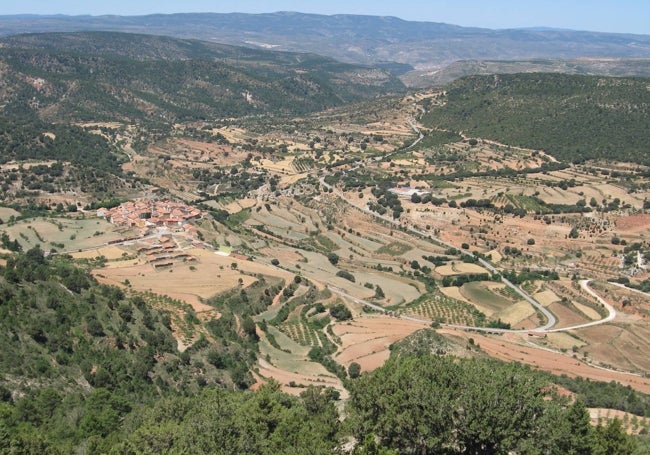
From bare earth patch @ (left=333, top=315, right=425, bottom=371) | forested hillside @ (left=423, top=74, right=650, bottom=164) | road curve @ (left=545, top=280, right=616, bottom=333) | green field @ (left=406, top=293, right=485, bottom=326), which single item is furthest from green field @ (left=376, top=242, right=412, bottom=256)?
forested hillside @ (left=423, top=74, right=650, bottom=164)

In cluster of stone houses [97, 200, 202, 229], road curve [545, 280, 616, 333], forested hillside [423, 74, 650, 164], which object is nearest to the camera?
road curve [545, 280, 616, 333]

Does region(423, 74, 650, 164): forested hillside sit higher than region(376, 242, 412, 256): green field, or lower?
higher

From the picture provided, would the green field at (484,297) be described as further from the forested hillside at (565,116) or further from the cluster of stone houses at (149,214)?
the forested hillside at (565,116)

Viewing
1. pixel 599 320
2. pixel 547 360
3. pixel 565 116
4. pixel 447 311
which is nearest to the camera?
pixel 547 360

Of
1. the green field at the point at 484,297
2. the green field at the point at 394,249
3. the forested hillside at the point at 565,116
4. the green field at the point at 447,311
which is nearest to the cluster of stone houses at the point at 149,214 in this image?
the green field at the point at 394,249

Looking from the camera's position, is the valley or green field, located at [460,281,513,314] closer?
the valley

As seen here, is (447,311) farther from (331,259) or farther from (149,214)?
(149,214)

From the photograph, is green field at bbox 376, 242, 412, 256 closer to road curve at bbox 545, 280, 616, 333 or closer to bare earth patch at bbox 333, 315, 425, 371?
road curve at bbox 545, 280, 616, 333

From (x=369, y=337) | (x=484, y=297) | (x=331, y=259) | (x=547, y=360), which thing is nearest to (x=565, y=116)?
(x=331, y=259)

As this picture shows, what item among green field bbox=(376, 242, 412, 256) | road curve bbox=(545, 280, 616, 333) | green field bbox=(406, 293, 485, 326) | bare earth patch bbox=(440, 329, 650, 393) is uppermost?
bare earth patch bbox=(440, 329, 650, 393)
